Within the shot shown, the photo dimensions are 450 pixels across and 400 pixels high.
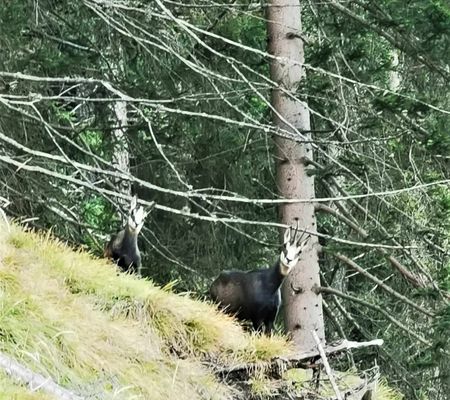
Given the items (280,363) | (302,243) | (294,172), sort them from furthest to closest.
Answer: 1. (294,172)
2. (302,243)
3. (280,363)

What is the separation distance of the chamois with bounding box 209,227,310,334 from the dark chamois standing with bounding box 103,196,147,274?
71 centimetres

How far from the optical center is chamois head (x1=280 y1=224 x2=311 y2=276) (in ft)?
24.0

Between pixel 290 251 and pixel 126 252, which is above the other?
→ pixel 290 251

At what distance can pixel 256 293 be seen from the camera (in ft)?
24.6

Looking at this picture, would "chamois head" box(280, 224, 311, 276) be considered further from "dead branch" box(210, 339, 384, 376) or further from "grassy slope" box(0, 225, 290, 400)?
"dead branch" box(210, 339, 384, 376)

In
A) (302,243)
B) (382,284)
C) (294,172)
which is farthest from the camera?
(294,172)

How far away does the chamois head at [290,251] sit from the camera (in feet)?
24.0

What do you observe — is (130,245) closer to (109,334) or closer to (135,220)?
(135,220)

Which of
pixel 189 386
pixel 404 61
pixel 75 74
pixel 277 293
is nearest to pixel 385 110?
pixel 404 61

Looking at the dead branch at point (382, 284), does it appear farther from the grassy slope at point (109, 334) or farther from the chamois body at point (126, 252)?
the grassy slope at point (109, 334)

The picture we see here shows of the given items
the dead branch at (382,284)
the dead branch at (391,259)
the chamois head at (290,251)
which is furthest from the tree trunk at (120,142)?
the dead branch at (382,284)

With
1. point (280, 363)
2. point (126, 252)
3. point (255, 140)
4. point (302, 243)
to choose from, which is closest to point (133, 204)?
point (126, 252)

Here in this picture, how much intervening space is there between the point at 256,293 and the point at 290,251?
0.46 metres

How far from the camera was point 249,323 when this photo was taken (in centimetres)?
727
